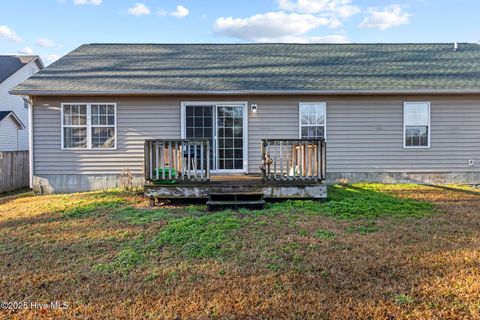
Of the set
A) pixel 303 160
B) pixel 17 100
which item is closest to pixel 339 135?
pixel 303 160

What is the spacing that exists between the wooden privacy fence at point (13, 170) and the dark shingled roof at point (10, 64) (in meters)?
11.0

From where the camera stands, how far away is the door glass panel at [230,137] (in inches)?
399

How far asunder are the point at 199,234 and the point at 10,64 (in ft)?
77.9

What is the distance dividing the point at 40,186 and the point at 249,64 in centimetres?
701

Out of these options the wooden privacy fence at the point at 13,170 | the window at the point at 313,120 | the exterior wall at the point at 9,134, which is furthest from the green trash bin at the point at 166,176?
the exterior wall at the point at 9,134

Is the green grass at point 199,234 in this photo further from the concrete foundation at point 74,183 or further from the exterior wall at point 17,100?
the exterior wall at point 17,100

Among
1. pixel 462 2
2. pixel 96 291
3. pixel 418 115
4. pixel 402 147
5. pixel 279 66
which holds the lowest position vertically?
pixel 96 291

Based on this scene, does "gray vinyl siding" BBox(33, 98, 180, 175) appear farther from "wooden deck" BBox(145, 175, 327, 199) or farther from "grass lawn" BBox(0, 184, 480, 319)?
"grass lawn" BBox(0, 184, 480, 319)

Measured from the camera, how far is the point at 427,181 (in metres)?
10.4

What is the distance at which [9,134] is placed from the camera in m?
19.2

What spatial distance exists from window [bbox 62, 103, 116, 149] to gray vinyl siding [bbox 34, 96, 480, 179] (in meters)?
0.17

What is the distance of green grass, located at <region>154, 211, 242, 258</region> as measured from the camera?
15.3ft

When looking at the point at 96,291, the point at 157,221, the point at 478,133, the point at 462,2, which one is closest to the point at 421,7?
the point at 462,2

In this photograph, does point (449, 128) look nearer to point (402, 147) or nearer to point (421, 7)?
point (402, 147)
